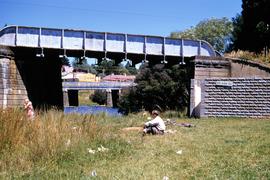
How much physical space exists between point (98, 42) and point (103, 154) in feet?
74.4

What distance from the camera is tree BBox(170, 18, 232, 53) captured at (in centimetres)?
8106

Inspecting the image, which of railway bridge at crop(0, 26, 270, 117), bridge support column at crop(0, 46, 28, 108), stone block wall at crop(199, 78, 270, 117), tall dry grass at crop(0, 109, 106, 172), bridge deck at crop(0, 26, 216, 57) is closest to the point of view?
tall dry grass at crop(0, 109, 106, 172)

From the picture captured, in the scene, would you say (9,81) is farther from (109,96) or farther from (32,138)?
(109,96)

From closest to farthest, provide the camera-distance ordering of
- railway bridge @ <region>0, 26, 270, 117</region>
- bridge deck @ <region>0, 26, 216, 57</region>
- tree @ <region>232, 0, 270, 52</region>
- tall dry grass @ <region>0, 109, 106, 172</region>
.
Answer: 1. tall dry grass @ <region>0, 109, 106, 172</region>
2. railway bridge @ <region>0, 26, 270, 117</region>
3. bridge deck @ <region>0, 26, 216, 57</region>
4. tree @ <region>232, 0, 270, 52</region>

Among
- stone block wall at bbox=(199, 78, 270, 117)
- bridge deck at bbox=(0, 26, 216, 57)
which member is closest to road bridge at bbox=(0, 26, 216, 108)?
bridge deck at bbox=(0, 26, 216, 57)

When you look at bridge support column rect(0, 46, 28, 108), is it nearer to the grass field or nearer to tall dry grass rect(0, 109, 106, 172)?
the grass field

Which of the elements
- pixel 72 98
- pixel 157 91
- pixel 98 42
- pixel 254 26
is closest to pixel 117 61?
pixel 98 42

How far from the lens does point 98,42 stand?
1265 inches

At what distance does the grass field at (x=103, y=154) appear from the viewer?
791cm

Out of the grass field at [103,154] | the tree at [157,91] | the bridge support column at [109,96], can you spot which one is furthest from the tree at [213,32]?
the grass field at [103,154]

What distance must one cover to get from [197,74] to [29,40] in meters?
11.6

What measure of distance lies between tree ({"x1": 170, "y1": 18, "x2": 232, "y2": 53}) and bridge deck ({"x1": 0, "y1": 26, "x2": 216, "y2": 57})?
4616 cm

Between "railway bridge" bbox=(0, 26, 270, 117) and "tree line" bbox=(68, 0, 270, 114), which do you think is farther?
"tree line" bbox=(68, 0, 270, 114)

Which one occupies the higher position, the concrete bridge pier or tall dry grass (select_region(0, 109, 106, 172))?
tall dry grass (select_region(0, 109, 106, 172))
